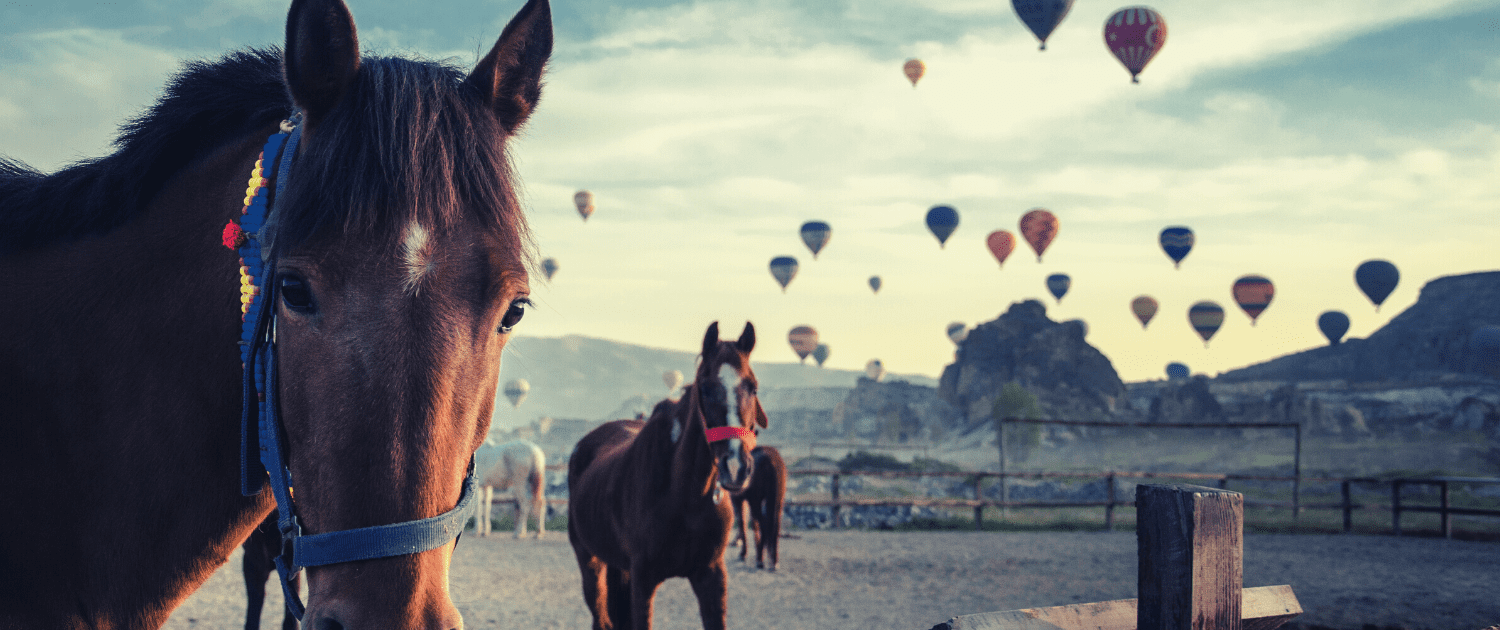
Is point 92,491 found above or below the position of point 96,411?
below

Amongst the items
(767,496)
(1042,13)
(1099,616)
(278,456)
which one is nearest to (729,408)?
(1099,616)

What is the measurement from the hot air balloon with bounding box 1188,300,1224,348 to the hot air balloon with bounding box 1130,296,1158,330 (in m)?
8.69

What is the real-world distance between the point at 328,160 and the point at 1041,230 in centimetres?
5848

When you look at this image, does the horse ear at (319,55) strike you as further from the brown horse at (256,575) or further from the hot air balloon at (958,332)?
the hot air balloon at (958,332)

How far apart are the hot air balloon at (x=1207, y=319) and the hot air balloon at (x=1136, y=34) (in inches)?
1284

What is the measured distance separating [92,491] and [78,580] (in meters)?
0.16

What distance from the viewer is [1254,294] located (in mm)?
62188

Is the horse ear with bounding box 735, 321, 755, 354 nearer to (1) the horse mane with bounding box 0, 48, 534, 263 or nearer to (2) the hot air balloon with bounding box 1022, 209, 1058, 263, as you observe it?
(1) the horse mane with bounding box 0, 48, 534, 263

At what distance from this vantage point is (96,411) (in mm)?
1656

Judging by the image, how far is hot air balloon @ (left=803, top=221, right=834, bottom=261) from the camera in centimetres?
6169

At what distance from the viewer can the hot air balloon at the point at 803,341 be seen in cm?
7750

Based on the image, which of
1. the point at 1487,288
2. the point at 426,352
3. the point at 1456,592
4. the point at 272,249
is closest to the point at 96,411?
the point at 272,249

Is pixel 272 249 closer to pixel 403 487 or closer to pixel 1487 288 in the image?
pixel 403 487

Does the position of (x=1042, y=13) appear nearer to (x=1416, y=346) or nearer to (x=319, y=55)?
(x=319, y=55)
